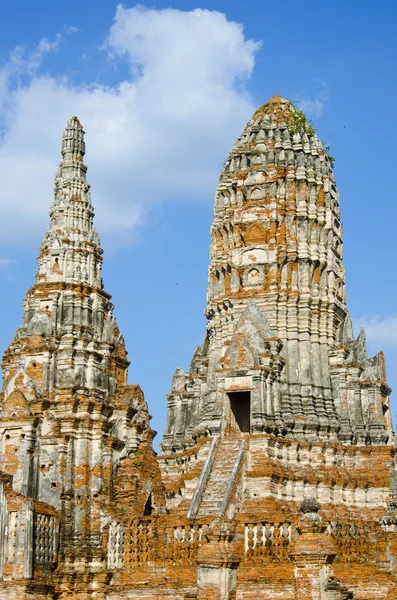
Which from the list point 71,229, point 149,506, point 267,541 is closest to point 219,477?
point 149,506

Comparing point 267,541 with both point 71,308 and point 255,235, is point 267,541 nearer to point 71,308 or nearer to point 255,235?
point 71,308

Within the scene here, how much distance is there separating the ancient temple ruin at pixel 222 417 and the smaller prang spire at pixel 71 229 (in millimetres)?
63

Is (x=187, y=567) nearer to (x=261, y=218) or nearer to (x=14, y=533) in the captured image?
(x=14, y=533)

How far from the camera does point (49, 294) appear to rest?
3238 cm

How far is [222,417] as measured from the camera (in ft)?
100

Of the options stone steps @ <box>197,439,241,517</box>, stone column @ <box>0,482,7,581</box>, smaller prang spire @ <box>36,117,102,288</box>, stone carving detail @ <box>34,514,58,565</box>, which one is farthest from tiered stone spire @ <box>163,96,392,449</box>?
stone column @ <box>0,482,7,581</box>

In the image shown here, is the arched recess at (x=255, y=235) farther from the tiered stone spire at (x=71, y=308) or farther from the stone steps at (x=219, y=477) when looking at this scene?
the stone steps at (x=219, y=477)

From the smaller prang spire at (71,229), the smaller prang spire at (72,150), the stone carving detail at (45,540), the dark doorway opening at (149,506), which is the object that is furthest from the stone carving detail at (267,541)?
the smaller prang spire at (72,150)

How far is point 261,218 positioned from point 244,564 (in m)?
12.8

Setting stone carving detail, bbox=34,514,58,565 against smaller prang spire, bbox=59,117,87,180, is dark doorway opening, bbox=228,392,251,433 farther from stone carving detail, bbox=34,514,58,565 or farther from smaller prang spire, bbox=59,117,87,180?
smaller prang spire, bbox=59,117,87,180

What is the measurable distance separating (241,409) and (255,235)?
5.96 meters

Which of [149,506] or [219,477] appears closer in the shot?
[219,477]

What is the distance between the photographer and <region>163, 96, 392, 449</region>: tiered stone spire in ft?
102

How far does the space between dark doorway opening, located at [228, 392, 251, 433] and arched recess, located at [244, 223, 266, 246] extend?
5.28m
